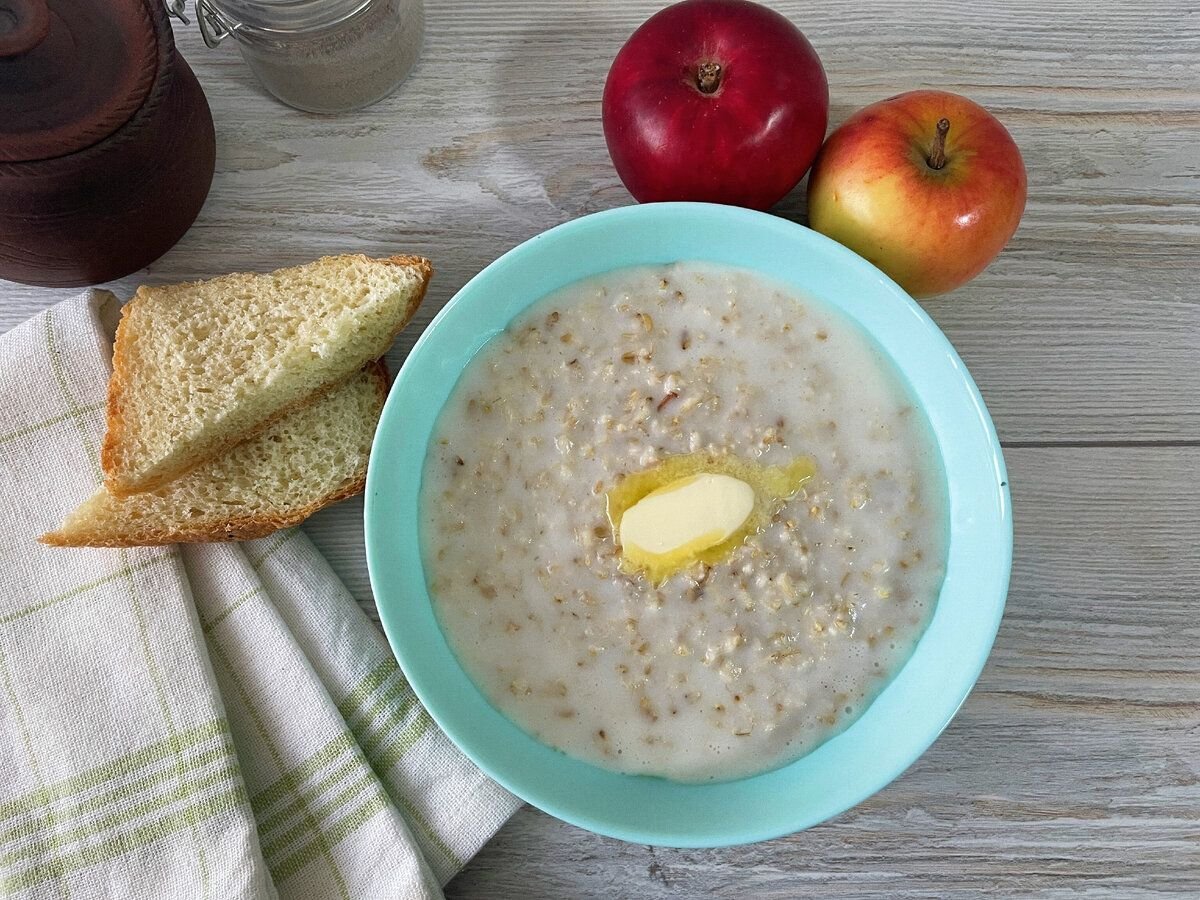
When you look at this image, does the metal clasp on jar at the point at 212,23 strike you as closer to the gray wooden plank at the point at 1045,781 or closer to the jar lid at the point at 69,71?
the jar lid at the point at 69,71

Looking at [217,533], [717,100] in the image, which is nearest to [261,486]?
[217,533]

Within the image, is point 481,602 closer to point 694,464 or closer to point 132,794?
point 694,464

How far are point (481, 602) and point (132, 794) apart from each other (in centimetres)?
45

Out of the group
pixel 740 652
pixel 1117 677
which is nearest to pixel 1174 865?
pixel 1117 677

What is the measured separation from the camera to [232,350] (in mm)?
1225

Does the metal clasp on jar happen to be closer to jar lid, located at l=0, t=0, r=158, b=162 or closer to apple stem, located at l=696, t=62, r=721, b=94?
jar lid, located at l=0, t=0, r=158, b=162

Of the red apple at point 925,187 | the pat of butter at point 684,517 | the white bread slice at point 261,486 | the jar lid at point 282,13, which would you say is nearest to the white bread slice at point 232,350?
the white bread slice at point 261,486

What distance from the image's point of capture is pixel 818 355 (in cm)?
119

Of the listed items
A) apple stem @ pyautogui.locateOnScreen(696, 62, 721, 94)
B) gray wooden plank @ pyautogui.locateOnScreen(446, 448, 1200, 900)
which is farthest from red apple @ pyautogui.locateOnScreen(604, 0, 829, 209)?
gray wooden plank @ pyautogui.locateOnScreen(446, 448, 1200, 900)

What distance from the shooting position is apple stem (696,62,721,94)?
1.18m

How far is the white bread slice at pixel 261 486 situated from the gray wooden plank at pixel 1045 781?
49 centimetres

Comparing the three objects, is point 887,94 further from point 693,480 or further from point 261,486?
point 261,486

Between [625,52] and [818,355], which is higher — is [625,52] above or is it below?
above

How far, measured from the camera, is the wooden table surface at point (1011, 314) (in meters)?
1.29
